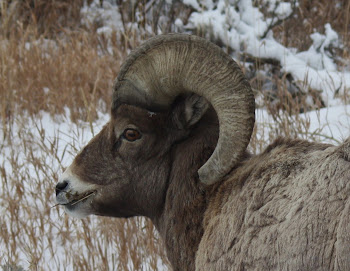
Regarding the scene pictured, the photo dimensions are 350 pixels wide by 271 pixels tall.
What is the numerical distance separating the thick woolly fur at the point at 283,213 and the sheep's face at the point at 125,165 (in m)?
0.39

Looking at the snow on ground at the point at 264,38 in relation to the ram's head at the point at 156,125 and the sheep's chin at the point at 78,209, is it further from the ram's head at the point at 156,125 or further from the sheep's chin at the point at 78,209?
the sheep's chin at the point at 78,209

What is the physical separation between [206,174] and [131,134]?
48 centimetres

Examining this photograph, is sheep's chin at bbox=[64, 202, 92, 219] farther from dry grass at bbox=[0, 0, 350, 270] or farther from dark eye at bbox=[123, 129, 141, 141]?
dry grass at bbox=[0, 0, 350, 270]

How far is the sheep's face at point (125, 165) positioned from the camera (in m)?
3.22

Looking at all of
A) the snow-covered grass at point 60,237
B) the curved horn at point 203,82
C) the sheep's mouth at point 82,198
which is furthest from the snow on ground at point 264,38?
the sheep's mouth at point 82,198

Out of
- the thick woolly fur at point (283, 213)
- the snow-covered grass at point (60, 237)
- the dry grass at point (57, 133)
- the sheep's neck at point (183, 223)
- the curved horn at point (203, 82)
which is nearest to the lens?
the thick woolly fur at point (283, 213)

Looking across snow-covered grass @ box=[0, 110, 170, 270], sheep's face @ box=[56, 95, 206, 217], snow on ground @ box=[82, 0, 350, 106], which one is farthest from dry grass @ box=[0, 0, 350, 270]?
sheep's face @ box=[56, 95, 206, 217]

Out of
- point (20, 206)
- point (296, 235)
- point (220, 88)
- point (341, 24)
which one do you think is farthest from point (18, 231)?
point (341, 24)

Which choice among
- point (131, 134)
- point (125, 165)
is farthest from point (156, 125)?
point (125, 165)

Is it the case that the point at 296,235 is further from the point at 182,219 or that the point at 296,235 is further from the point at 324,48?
the point at 324,48

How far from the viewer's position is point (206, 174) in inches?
118

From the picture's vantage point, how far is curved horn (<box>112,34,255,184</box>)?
296cm

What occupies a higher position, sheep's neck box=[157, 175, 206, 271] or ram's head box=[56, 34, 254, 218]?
ram's head box=[56, 34, 254, 218]

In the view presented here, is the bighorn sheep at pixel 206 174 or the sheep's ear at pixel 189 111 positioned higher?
the sheep's ear at pixel 189 111
